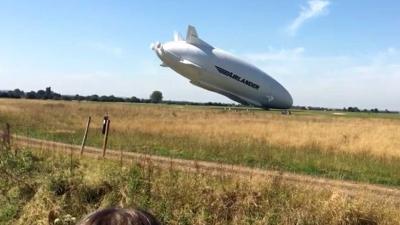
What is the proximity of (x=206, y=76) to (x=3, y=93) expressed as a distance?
115 metres

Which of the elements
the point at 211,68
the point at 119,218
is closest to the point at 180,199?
the point at 119,218

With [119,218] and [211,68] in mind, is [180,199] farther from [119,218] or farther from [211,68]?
[211,68]

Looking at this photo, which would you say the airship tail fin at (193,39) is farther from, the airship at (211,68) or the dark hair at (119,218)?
the dark hair at (119,218)

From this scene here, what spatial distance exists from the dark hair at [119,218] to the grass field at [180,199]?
836cm

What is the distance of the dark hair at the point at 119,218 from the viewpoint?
2.36 meters

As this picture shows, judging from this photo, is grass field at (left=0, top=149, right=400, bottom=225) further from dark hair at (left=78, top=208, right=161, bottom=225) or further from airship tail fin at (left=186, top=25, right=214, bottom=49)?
airship tail fin at (left=186, top=25, right=214, bottom=49)

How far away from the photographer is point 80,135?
32.6 meters

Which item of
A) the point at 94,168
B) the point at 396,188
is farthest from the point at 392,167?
the point at 94,168

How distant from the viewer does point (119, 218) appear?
7.80ft

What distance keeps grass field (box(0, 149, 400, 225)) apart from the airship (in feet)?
287

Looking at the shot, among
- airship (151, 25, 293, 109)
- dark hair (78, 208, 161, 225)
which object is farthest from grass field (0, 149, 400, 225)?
airship (151, 25, 293, 109)

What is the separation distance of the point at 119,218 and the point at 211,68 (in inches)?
3919

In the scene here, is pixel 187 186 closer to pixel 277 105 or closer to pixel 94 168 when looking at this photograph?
pixel 94 168

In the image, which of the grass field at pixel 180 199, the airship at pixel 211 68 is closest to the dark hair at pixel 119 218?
the grass field at pixel 180 199
